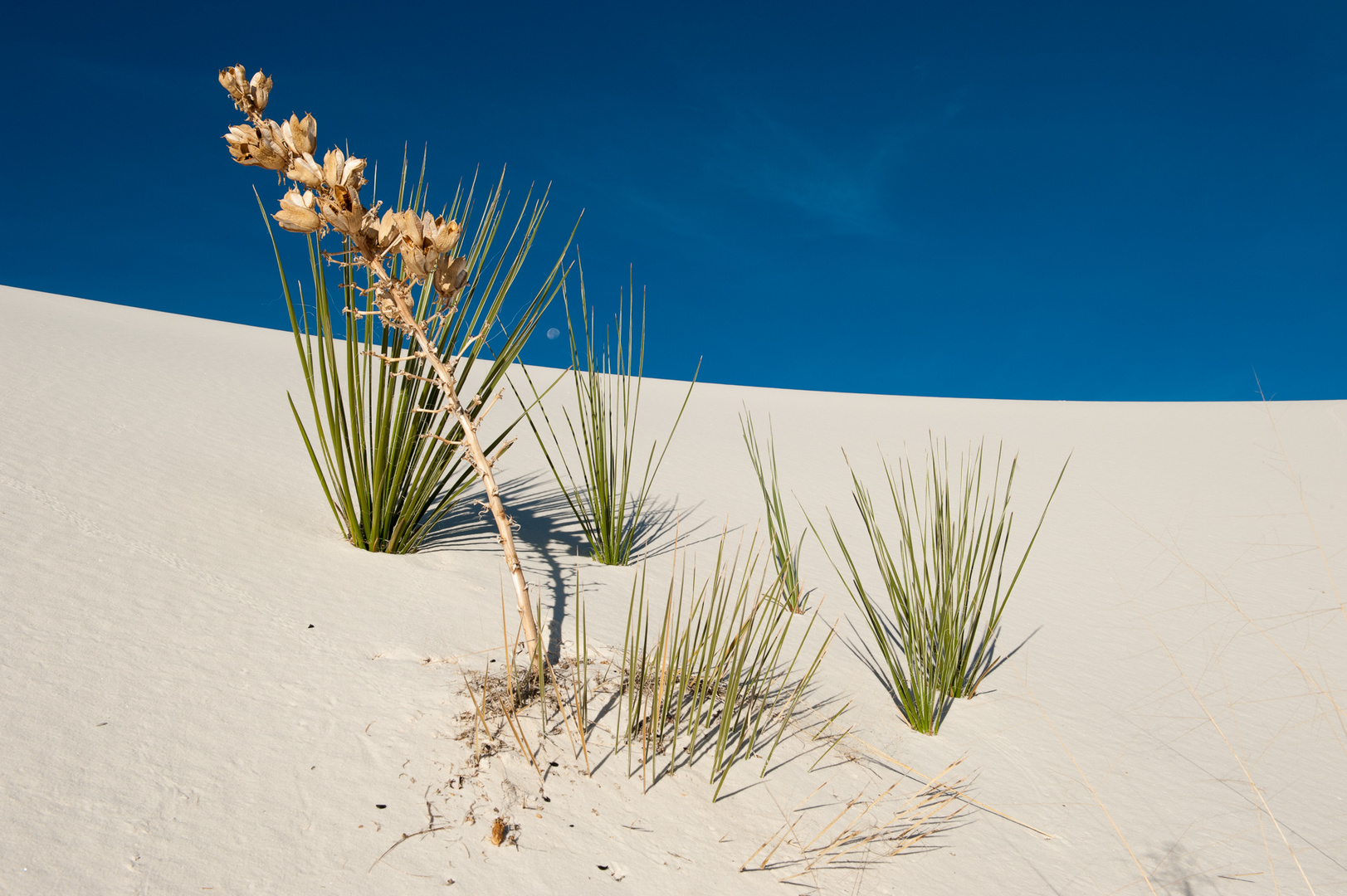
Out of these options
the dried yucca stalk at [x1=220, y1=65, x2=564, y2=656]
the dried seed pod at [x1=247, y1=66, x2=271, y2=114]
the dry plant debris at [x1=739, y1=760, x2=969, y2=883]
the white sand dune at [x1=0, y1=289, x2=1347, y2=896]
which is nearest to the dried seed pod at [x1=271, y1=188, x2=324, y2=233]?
the dried yucca stalk at [x1=220, y1=65, x2=564, y2=656]

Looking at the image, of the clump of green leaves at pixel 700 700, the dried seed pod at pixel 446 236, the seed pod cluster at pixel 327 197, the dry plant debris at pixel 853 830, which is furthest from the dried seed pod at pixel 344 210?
the dry plant debris at pixel 853 830

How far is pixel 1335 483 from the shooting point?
5316 mm

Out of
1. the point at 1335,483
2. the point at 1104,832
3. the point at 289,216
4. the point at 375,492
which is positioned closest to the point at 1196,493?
the point at 1335,483

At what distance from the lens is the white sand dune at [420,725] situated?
81 cm

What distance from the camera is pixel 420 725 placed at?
1026mm

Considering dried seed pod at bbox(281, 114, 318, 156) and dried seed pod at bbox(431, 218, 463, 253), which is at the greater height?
dried seed pod at bbox(281, 114, 318, 156)

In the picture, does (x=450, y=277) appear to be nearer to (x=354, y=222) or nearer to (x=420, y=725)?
(x=354, y=222)

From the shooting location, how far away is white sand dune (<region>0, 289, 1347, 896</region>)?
2.67 feet

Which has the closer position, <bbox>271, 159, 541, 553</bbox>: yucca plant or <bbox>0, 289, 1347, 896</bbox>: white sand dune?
<bbox>0, 289, 1347, 896</bbox>: white sand dune

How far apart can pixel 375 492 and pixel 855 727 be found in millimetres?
1129

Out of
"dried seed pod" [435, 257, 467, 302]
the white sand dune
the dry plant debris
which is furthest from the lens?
"dried seed pod" [435, 257, 467, 302]

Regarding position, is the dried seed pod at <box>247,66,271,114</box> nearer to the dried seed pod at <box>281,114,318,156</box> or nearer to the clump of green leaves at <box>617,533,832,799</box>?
the dried seed pod at <box>281,114,318,156</box>

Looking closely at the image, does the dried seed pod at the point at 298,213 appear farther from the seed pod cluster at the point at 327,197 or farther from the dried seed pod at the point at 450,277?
the dried seed pod at the point at 450,277

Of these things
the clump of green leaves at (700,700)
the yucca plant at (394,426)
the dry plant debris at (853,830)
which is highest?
the yucca plant at (394,426)
